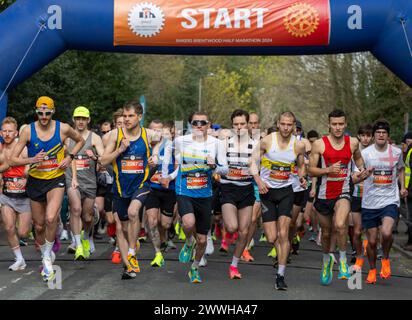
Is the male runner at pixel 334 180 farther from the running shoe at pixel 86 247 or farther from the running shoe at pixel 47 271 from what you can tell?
the running shoe at pixel 86 247

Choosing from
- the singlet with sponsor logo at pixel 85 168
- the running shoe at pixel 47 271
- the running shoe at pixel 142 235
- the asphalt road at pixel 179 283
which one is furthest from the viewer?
the running shoe at pixel 142 235

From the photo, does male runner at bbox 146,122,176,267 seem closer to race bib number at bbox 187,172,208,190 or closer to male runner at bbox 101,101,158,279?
male runner at bbox 101,101,158,279

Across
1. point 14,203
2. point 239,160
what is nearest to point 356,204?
point 239,160

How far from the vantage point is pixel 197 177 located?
406 inches

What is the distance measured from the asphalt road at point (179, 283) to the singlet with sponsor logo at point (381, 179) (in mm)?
987

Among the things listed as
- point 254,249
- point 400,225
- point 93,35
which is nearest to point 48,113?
point 93,35

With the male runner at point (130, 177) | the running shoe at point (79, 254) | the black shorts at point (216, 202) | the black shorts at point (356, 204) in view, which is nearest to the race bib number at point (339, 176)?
the black shorts at point (356, 204)

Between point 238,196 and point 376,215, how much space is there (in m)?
1.69

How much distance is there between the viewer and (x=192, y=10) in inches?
564

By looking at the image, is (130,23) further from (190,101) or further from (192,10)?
(190,101)

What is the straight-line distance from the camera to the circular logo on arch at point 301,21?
1423 centimetres
